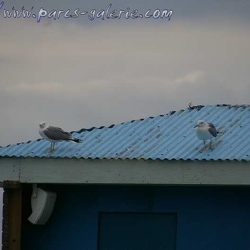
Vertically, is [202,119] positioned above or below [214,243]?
above

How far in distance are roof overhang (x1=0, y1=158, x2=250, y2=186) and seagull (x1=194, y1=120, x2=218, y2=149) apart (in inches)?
22.1

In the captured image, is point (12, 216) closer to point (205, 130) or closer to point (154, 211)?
point (154, 211)

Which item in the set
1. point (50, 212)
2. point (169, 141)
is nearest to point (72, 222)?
point (50, 212)

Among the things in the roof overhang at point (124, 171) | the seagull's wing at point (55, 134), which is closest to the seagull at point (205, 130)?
the roof overhang at point (124, 171)

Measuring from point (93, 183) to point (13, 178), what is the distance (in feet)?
5.14

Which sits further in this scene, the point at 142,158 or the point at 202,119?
the point at 202,119

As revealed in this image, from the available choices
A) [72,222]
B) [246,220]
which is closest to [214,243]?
[246,220]

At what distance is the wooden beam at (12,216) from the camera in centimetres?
3034

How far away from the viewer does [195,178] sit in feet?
96.4

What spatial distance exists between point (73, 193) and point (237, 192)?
126 inches

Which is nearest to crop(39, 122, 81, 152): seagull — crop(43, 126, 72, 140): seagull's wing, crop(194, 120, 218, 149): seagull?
crop(43, 126, 72, 140): seagull's wing

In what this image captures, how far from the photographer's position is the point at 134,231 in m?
30.5

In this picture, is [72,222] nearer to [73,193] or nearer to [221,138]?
[73,193]

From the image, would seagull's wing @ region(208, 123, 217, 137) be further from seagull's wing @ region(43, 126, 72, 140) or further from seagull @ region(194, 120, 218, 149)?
seagull's wing @ region(43, 126, 72, 140)
